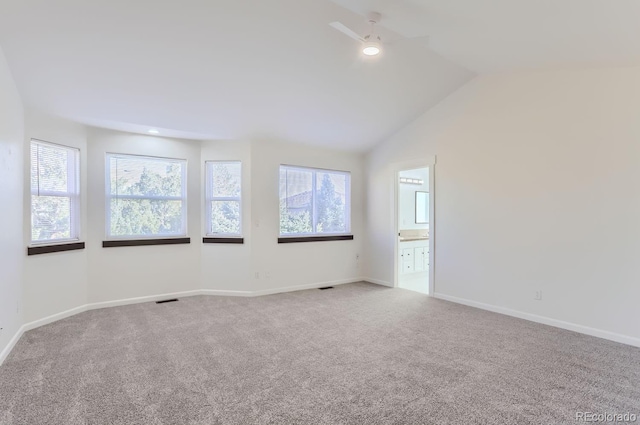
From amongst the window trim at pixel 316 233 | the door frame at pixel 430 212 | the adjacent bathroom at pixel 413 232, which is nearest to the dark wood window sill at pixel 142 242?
the window trim at pixel 316 233

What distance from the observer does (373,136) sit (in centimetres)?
569

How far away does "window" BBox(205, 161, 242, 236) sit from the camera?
209 inches

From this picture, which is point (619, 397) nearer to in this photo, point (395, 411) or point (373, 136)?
point (395, 411)

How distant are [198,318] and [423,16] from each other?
13.0ft

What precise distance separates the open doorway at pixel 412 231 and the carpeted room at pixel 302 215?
40 centimetres

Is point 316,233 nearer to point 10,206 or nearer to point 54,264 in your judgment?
point 54,264

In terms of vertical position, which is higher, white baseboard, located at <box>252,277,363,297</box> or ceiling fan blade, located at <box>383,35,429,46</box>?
ceiling fan blade, located at <box>383,35,429,46</box>

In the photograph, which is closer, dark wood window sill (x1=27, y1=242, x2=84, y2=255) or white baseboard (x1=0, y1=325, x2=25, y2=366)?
white baseboard (x1=0, y1=325, x2=25, y2=366)

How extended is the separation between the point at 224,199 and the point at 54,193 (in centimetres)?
210

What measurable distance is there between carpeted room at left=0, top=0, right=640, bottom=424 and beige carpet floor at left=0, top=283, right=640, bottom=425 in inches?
0.9

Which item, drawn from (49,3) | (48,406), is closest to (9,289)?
(48,406)

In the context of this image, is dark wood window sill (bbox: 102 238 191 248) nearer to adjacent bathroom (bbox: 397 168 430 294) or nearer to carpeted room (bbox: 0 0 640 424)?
carpeted room (bbox: 0 0 640 424)

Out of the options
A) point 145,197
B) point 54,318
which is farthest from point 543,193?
point 54,318

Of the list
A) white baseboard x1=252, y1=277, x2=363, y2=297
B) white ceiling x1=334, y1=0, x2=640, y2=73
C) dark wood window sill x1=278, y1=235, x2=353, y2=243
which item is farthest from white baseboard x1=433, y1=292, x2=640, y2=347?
white ceiling x1=334, y1=0, x2=640, y2=73
